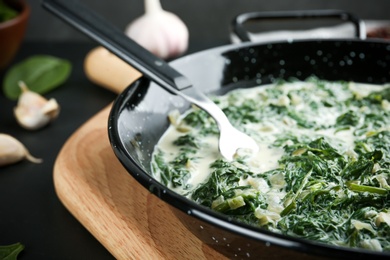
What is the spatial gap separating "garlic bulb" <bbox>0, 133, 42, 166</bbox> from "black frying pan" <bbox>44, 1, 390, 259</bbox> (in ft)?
2.32

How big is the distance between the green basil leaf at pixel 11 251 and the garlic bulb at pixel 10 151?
2.50 feet

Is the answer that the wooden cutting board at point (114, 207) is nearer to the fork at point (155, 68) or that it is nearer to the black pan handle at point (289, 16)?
the fork at point (155, 68)

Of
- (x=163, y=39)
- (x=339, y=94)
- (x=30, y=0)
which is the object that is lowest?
(x=30, y=0)

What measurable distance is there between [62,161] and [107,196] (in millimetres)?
393

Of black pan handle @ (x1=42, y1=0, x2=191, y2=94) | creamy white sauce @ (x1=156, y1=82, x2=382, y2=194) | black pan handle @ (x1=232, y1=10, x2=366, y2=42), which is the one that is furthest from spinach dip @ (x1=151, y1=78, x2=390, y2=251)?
black pan handle @ (x1=232, y1=10, x2=366, y2=42)

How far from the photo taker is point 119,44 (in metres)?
2.88

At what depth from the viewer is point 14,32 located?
4129 mm

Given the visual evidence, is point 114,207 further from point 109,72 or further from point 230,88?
point 109,72

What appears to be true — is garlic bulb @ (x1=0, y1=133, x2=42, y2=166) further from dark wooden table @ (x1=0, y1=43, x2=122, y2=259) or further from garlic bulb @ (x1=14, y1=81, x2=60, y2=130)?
garlic bulb @ (x1=14, y1=81, x2=60, y2=130)

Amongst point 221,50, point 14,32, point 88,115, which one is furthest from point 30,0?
point 221,50

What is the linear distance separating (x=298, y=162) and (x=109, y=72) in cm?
180

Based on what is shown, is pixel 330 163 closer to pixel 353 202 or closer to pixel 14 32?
pixel 353 202

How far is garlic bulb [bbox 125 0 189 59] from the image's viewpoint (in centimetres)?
443

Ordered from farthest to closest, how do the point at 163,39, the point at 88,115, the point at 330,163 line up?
the point at 163,39 < the point at 88,115 < the point at 330,163
